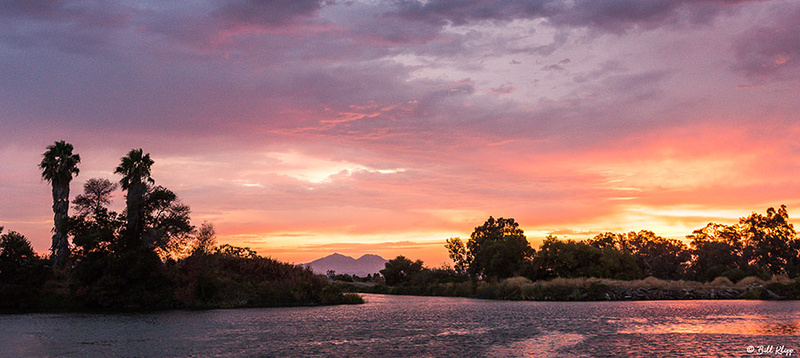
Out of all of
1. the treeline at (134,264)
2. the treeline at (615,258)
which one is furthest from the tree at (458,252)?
the treeline at (134,264)

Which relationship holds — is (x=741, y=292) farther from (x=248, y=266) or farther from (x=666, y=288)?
(x=248, y=266)

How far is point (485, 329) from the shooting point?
42906mm

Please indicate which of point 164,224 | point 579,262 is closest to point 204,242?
point 164,224

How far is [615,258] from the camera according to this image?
106125mm

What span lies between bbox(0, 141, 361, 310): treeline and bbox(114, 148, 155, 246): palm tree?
0.44ft

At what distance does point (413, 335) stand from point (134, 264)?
47730 millimetres

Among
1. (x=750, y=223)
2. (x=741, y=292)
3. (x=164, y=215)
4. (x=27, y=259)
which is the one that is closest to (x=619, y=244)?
(x=750, y=223)

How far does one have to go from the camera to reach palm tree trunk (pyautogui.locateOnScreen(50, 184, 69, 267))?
83375 mm

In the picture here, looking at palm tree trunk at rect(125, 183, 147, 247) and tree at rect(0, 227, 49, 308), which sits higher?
palm tree trunk at rect(125, 183, 147, 247)

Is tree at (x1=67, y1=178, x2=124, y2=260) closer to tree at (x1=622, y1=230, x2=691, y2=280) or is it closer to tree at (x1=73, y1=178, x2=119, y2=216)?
tree at (x1=73, y1=178, x2=119, y2=216)

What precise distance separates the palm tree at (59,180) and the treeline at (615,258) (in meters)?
72.9

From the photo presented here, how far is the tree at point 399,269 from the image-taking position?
503ft

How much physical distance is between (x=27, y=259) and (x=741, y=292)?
103 meters

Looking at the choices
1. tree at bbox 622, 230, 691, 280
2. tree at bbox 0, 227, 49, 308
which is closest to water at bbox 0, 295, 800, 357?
tree at bbox 0, 227, 49, 308
